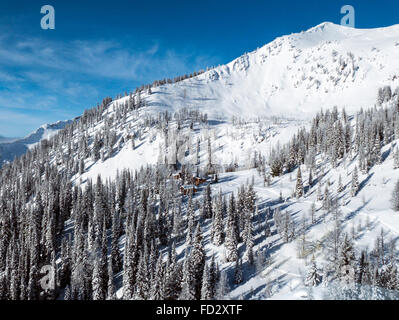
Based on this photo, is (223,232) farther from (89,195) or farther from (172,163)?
(172,163)

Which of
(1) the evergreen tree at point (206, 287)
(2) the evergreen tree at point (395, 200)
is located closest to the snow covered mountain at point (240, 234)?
(1) the evergreen tree at point (206, 287)

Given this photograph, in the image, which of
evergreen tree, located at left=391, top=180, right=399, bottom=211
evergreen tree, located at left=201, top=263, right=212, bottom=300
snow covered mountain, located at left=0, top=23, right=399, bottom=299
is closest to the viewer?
evergreen tree, located at left=201, top=263, right=212, bottom=300

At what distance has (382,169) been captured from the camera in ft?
330

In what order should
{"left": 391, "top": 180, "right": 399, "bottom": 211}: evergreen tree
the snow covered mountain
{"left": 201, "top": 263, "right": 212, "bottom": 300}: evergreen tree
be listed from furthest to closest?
{"left": 391, "top": 180, "right": 399, "bottom": 211}: evergreen tree < the snow covered mountain < {"left": 201, "top": 263, "right": 212, "bottom": 300}: evergreen tree

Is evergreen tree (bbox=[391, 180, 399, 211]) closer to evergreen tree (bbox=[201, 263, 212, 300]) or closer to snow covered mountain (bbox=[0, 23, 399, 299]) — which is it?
snow covered mountain (bbox=[0, 23, 399, 299])

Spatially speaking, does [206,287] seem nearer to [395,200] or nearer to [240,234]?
[240,234]

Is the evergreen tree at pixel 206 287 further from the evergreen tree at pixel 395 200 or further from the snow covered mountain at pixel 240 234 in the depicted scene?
the evergreen tree at pixel 395 200

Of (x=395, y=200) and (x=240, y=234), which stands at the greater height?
(x=395, y=200)

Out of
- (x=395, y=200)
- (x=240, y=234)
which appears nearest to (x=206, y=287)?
(x=240, y=234)

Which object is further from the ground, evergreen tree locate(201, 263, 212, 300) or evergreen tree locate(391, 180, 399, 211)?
evergreen tree locate(391, 180, 399, 211)

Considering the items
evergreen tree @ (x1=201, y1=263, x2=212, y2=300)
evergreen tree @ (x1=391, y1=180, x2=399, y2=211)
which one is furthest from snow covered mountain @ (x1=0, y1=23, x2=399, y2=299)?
evergreen tree @ (x1=391, y1=180, x2=399, y2=211)

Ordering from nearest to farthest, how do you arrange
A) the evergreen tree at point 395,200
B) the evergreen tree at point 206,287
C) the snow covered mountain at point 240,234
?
1. the evergreen tree at point 206,287
2. the snow covered mountain at point 240,234
3. the evergreen tree at point 395,200

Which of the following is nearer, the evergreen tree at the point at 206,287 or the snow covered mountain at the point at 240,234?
the evergreen tree at the point at 206,287

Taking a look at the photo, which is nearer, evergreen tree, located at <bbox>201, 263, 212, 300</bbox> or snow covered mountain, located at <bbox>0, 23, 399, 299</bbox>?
evergreen tree, located at <bbox>201, 263, 212, 300</bbox>
